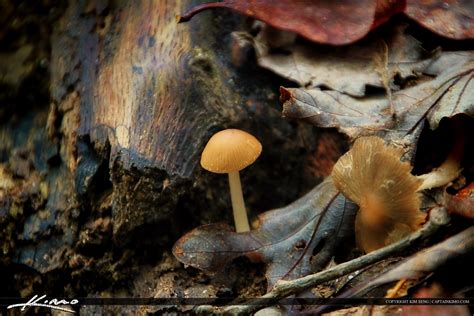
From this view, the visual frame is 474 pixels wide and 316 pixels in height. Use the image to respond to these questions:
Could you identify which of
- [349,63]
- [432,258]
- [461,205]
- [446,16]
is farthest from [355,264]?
[446,16]

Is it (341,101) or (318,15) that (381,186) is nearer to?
(341,101)

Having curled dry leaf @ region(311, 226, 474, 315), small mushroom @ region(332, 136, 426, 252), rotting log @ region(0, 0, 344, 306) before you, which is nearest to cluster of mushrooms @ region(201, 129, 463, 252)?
small mushroom @ region(332, 136, 426, 252)

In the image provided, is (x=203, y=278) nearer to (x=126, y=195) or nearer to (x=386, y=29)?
(x=126, y=195)

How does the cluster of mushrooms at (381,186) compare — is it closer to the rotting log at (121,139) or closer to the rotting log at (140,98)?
the rotting log at (121,139)
